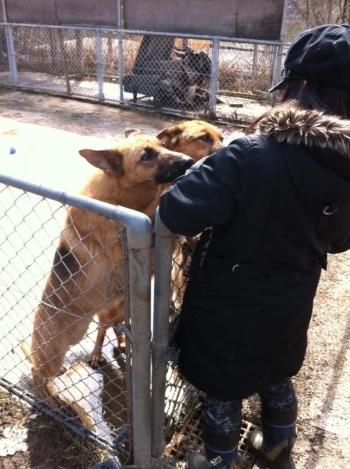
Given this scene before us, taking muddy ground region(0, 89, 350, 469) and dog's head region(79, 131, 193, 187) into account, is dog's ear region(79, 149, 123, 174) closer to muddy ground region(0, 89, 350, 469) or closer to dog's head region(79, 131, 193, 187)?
dog's head region(79, 131, 193, 187)

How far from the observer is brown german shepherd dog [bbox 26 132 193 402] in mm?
2850

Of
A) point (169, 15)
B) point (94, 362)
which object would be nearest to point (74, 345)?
point (94, 362)

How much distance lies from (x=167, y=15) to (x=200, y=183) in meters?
10.3

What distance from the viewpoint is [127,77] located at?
35.4 feet

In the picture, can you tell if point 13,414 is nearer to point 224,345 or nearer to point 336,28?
point 224,345

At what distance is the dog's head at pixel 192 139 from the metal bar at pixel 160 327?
2.10 m

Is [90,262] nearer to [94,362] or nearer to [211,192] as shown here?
[94,362]

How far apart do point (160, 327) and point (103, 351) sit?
180 cm

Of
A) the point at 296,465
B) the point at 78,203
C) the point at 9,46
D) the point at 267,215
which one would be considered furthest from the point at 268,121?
the point at 9,46

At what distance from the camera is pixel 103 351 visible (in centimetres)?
364

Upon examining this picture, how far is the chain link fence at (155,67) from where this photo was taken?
33.4ft

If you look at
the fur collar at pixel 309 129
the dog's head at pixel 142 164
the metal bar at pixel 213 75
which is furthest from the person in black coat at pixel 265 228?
the metal bar at pixel 213 75

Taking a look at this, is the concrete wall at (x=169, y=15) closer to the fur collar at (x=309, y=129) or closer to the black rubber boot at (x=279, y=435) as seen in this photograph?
the fur collar at (x=309, y=129)

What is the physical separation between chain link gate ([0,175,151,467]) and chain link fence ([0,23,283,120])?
6572mm
